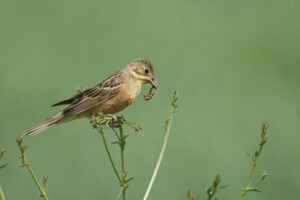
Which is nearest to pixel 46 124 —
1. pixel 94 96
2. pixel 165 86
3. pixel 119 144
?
pixel 94 96

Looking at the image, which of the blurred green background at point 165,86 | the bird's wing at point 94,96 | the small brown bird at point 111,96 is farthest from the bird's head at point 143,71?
the blurred green background at point 165,86

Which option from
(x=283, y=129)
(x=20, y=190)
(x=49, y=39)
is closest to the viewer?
(x=20, y=190)

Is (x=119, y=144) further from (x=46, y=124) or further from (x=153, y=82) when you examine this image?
(x=153, y=82)

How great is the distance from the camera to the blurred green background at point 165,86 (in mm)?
6445

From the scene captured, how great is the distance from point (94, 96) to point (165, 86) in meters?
3.21

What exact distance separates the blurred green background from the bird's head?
0.93 metres

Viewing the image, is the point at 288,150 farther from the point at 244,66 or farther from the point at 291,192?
the point at 244,66

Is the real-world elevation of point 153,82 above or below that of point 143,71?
below

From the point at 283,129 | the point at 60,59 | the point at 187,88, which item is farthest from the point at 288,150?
the point at 60,59

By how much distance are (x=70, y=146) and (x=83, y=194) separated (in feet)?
3.21

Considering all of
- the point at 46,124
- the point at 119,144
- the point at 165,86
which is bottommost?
the point at 119,144

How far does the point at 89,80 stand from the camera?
8.48 meters

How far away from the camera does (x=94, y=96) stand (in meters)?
5.41

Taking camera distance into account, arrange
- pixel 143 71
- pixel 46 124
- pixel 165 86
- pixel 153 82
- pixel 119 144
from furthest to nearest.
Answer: pixel 165 86 < pixel 143 71 < pixel 153 82 < pixel 46 124 < pixel 119 144
